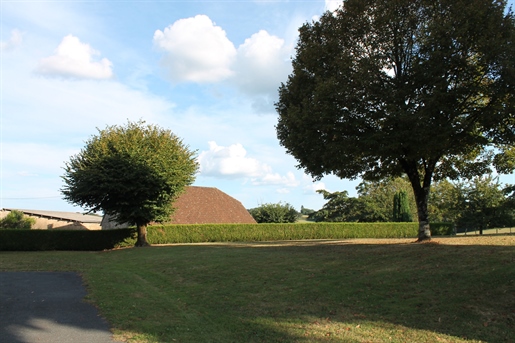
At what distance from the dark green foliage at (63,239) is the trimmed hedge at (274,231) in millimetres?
3095

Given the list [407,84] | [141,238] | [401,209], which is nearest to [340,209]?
[401,209]

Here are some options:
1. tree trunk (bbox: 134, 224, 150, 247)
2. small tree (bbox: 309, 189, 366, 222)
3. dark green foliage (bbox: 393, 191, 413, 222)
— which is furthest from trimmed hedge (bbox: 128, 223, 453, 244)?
small tree (bbox: 309, 189, 366, 222)

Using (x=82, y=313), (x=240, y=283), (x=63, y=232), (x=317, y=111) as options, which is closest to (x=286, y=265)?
(x=240, y=283)

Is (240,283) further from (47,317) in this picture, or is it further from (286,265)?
(47,317)

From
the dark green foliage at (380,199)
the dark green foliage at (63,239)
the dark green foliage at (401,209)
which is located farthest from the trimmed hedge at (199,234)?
the dark green foliage at (380,199)

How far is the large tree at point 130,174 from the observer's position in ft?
95.2

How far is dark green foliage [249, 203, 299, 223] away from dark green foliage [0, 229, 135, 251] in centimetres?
2611

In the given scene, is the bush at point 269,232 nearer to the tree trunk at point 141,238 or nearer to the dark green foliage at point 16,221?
the tree trunk at point 141,238

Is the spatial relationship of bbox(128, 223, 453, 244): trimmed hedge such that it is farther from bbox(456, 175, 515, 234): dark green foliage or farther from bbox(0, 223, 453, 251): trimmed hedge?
bbox(456, 175, 515, 234): dark green foliage

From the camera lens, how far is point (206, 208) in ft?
162

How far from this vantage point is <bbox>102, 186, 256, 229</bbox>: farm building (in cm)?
4700

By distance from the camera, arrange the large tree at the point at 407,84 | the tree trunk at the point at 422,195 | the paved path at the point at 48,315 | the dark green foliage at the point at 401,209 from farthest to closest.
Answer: the dark green foliage at the point at 401,209 → the tree trunk at the point at 422,195 → the large tree at the point at 407,84 → the paved path at the point at 48,315

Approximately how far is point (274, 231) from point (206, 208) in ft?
37.2

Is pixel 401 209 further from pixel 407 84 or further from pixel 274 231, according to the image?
pixel 407 84
